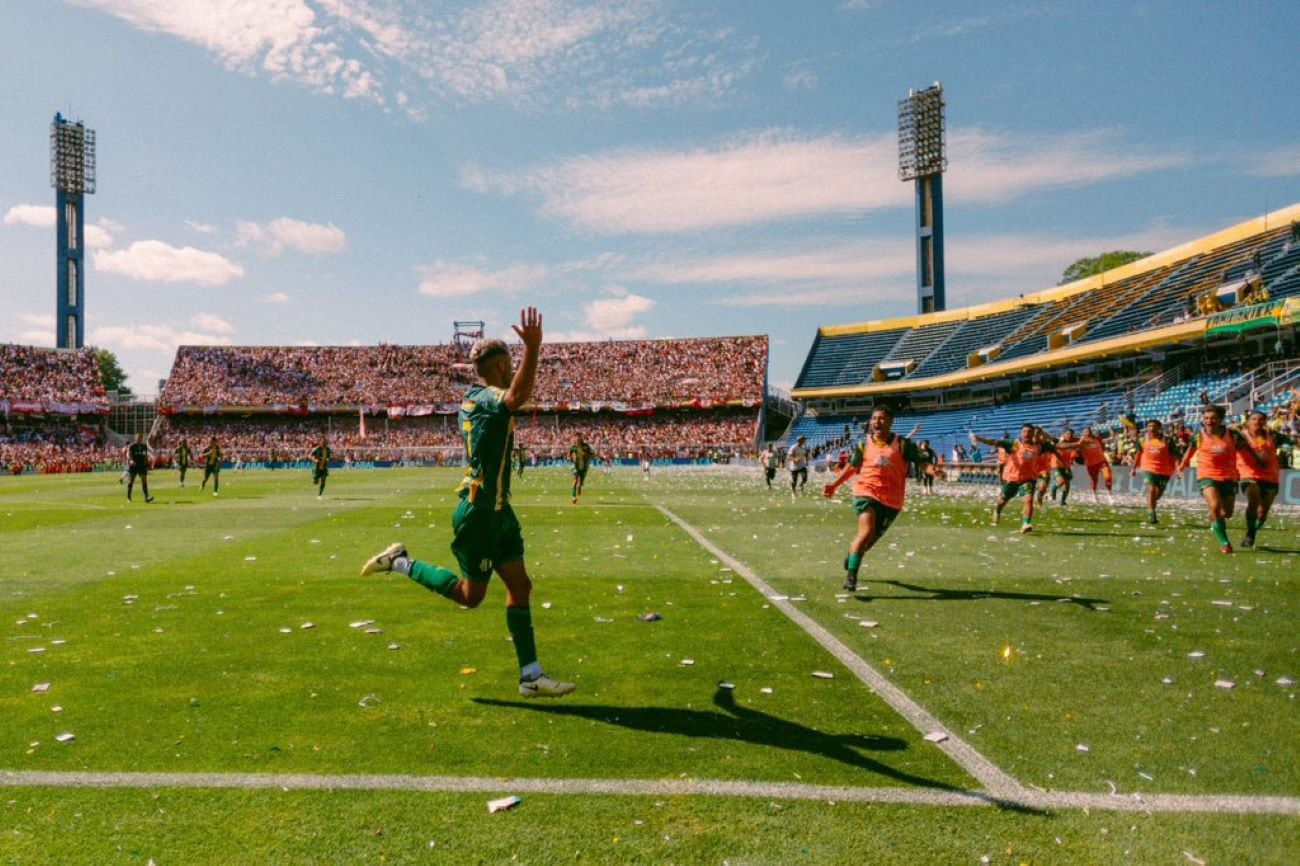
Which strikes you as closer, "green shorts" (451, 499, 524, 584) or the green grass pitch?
the green grass pitch

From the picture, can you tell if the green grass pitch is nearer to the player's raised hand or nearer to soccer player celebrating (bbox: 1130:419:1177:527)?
the player's raised hand

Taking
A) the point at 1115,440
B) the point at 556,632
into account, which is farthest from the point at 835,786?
the point at 1115,440

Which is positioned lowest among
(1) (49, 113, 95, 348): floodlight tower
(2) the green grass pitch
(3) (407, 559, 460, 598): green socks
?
(2) the green grass pitch

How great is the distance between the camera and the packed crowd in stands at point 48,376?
72312mm

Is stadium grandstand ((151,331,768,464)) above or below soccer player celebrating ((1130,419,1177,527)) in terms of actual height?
above

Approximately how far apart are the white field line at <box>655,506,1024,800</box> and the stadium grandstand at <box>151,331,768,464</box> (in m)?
63.5

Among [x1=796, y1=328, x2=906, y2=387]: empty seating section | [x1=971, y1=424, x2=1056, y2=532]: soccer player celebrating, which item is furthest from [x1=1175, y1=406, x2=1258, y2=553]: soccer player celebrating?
[x1=796, y1=328, x2=906, y2=387]: empty seating section

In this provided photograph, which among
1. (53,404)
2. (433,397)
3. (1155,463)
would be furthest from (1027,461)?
(53,404)

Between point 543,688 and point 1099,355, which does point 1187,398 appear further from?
point 543,688

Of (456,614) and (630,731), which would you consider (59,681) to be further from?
(630,731)

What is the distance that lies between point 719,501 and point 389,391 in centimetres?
6166

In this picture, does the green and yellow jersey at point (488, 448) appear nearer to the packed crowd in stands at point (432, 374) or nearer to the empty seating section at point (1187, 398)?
the empty seating section at point (1187, 398)

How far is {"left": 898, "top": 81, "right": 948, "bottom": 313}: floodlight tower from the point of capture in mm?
70000

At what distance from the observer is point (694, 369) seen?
263ft
